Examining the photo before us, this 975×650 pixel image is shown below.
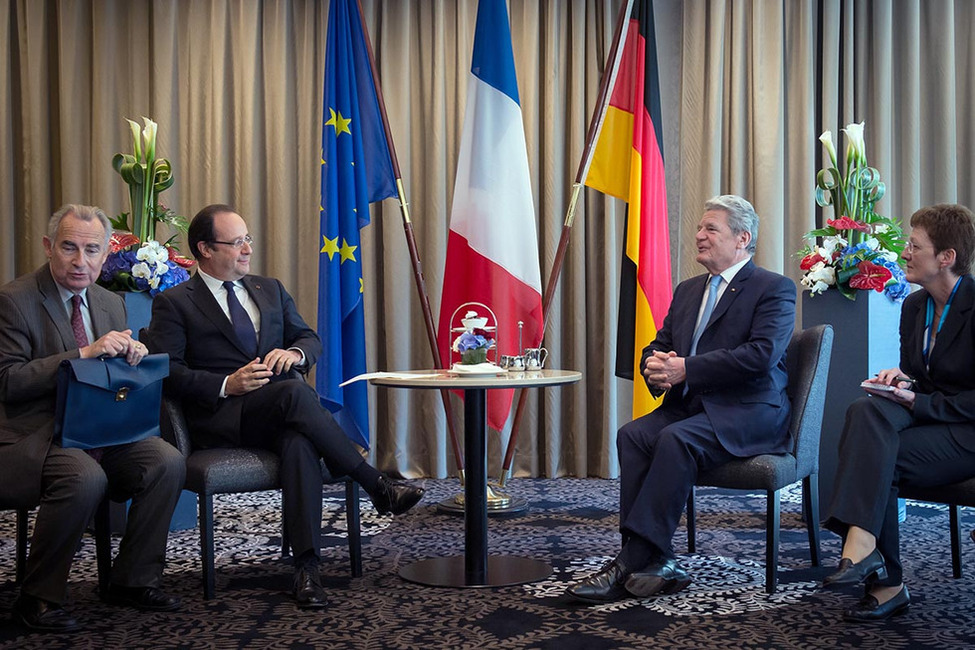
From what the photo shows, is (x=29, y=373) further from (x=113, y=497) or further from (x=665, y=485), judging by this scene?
(x=665, y=485)

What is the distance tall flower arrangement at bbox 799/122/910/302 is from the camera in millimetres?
4562

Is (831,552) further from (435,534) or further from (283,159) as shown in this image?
(283,159)

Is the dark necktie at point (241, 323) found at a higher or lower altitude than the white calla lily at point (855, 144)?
lower

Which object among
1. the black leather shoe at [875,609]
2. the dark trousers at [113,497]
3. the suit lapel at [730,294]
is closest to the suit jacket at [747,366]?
the suit lapel at [730,294]

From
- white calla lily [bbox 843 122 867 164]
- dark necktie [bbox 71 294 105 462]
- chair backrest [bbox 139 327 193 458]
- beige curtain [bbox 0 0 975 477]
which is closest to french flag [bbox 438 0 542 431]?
beige curtain [bbox 0 0 975 477]

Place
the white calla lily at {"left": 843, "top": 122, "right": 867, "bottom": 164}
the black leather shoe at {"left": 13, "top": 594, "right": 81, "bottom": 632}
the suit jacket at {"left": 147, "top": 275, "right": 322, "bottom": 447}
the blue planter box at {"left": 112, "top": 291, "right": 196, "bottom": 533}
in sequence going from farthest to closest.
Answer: the white calla lily at {"left": 843, "top": 122, "right": 867, "bottom": 164}, the blue planter box at {"left": 112, "top": 291, "right": 196, "bottom": 533}, the suit jacket at {"left": 147, "top": 275, "right": 322, "bottom": 447}, the black leather shoe at {"left": 13, "top": 594, "right": 81, "bottom": 632}

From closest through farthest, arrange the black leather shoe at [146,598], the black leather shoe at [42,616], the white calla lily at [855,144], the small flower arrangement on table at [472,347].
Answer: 1. the black leather shoe at [42,616]
2. the black leather shoe at [146,598]
3. the small flower arrangement on table at [472,347]
4. the white calla lily at [855,144]

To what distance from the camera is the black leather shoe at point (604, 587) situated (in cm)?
321

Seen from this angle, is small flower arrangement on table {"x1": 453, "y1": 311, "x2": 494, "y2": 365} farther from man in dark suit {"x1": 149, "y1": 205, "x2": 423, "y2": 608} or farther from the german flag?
the german flag

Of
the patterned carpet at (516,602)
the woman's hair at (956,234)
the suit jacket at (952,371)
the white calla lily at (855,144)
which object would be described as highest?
the white calla lily at (855,144)

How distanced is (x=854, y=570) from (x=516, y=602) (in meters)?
1.04

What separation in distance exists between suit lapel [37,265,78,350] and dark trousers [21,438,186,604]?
376 millimetres

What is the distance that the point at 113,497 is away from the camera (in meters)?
3.34

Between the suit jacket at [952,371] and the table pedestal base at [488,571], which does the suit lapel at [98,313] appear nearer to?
the table pedestal base at [488,571]
